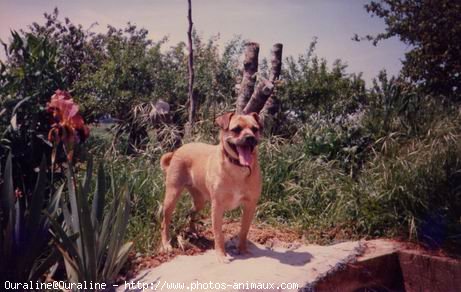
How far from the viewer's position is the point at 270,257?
137 inches

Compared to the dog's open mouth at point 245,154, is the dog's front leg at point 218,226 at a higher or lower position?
lower

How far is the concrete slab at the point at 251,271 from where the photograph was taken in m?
2.92

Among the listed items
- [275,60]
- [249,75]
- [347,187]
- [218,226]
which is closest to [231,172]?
[218,226]

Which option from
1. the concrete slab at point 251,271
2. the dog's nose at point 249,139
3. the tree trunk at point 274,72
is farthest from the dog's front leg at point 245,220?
the tree trunk at point 274,72

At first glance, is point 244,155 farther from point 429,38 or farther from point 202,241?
point 429,38

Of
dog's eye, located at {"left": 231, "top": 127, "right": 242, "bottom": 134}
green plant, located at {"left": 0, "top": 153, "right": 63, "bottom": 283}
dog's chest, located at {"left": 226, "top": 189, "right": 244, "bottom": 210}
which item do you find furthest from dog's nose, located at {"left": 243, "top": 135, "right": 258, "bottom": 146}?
green plant, located at {"left": 0, "top": 153, "right": 63, "bottom": 283}

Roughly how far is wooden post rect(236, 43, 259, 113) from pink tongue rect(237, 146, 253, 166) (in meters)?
3.60

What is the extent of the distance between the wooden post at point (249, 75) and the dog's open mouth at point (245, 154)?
358 cm

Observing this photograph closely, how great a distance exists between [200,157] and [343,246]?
1591 millimetres

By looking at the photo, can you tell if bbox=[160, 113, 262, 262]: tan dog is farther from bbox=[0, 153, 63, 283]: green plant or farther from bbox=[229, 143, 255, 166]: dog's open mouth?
bbox=[0, 153, 63, 283]: green plant

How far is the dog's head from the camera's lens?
3143 mm

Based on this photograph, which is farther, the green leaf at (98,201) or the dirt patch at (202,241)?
the dirt patch at (202,241)

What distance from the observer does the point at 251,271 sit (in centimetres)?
311

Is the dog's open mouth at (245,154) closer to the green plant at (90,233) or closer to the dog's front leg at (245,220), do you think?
the dog's front leg at (245,220)
